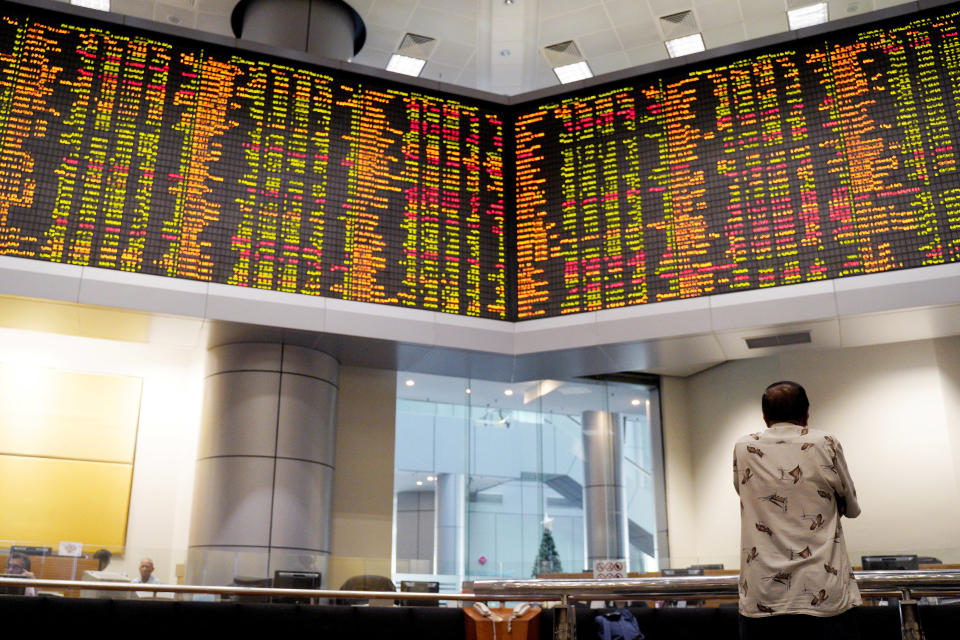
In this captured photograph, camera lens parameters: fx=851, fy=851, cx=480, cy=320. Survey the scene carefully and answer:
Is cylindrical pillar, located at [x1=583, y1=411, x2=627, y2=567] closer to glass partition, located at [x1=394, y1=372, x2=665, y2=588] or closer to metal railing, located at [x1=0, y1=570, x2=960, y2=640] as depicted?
glass partition, located at [x1=394, y1=372, x2=665, y2=588]

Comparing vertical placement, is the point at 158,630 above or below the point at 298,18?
below

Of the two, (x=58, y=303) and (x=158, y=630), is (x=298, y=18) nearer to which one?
(x=58, y=303)

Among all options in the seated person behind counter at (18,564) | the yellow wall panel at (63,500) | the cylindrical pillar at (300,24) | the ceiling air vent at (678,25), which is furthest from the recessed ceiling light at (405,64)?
the seated person behind counter at (18,564)

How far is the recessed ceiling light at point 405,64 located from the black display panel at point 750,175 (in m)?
2.51

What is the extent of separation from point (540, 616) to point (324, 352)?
4.81 metres

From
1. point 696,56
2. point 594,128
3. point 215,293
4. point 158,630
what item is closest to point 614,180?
point 594,128

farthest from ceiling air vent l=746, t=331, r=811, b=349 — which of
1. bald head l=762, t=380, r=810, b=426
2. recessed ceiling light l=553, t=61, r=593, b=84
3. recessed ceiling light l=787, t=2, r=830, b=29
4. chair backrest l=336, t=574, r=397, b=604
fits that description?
bald head l=762, t=380, r=810, b=426

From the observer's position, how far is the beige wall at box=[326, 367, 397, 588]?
824 centimetres

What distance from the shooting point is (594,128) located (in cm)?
764

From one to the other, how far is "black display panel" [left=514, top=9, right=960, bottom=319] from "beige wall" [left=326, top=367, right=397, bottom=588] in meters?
2.19

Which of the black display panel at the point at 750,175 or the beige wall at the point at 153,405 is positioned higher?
the black display panel at the point at 750,175

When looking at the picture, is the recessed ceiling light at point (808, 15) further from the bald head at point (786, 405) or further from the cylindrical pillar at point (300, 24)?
the bald head at point (786, 405)

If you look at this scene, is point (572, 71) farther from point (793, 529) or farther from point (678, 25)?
point (793, 529)

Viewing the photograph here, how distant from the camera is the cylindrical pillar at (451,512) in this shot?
944 cm
